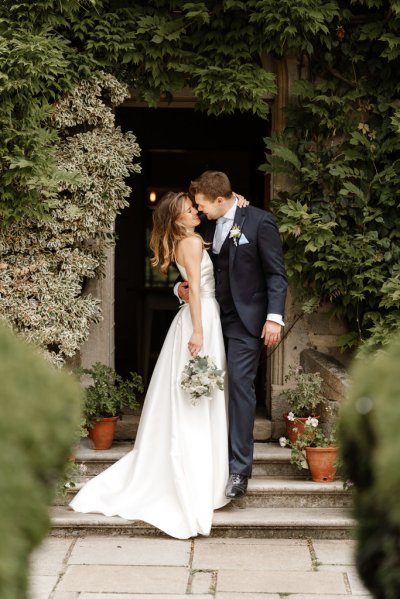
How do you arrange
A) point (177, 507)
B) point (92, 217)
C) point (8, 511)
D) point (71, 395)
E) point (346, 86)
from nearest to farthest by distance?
1. point (8, 511)
2. point (71, 395)
3. point (177, 507)
4. point (92, 217)
5. point (346, 86)

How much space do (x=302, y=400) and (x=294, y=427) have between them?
0.21m

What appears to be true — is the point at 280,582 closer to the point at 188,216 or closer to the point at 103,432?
the point at 103,432

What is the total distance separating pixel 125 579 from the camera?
5.24m

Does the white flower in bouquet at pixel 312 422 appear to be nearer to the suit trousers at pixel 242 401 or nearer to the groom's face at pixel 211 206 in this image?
the suit trousers at pixel 242 401

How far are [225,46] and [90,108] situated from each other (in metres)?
1.03

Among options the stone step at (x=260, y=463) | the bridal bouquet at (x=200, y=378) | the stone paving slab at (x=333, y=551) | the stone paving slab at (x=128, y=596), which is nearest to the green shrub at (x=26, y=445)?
the stone paving slab at (x=128, y=596)

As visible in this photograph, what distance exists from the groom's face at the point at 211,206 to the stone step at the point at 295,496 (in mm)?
1771

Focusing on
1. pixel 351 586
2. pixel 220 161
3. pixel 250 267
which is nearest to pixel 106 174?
pixel 250 267

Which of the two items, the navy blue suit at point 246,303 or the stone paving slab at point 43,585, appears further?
the navy blue suit at point 246,303

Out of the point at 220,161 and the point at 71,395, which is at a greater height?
the point at 220,161

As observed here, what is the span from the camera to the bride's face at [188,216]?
6.23 meters

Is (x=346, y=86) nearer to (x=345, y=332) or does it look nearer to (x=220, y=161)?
(x=345, y=332)

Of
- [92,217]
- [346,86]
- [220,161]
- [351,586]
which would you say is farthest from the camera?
[220,161]

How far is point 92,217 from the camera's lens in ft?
21.8
